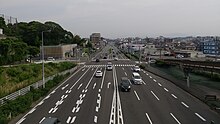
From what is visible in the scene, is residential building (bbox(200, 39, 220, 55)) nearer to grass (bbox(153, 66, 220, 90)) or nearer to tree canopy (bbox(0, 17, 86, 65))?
grass (bbox(153, 66, 220, 90))

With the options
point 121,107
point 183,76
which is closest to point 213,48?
point 183,76

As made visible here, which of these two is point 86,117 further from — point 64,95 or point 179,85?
point 179,85

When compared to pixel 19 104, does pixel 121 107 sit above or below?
below

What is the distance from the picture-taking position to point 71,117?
880 inches

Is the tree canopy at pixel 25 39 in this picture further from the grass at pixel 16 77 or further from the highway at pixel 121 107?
the highway at pixel 121 107

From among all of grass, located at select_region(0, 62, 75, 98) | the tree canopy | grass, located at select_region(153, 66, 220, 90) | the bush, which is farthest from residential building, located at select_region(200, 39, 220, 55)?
the bush

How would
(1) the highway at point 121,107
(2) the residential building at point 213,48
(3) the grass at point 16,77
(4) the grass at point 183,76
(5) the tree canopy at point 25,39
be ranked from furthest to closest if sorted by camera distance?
(2) the residential building at point 213,48 → (5) the tree canopy at point 25,39 → (4) the grass at point 183,76 → (3) the grass at point 16,77 → (1) the highway at point 121,107

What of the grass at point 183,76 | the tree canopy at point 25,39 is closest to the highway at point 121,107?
the grass at point 183,76

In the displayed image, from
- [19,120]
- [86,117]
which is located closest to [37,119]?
[19,120]

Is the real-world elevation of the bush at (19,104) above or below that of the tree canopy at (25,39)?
below

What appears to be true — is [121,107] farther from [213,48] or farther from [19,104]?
[213,48]

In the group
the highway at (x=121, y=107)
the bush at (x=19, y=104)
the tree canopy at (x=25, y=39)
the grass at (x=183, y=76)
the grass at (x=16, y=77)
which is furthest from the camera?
the tree canopy at (x=25, y=39)

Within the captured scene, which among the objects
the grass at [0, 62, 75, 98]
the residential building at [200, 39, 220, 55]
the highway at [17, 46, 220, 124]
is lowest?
the highway at [17, 46, 220, 124]

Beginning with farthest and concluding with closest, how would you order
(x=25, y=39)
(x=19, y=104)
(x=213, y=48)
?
(x=213, y=48) → (x=25, y=39) → (x=19, y=104)
